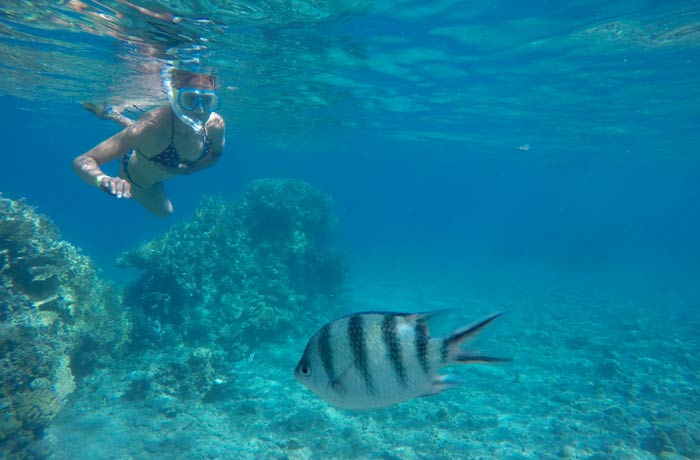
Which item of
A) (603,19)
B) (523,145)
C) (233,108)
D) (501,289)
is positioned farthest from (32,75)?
(523,145)

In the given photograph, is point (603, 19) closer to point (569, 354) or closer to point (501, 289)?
point (569, 354)

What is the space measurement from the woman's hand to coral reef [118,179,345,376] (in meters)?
7.44

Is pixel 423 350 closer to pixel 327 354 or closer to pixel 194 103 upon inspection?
pixel 327 354

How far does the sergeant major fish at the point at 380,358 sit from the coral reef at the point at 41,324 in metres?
8.36

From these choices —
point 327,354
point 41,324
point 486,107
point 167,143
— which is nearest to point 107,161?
point 167,143

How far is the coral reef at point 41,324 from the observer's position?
7.60 meters

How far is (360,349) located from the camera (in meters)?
2.21

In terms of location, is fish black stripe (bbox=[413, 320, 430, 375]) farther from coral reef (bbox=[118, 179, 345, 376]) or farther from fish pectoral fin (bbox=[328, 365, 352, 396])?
coral reef (bbox=[118, 179, 345, 376])

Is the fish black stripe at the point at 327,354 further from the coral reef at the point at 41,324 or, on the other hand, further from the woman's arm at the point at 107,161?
the coral reef at the point at 41,324

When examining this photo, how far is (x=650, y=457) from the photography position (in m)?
8.09

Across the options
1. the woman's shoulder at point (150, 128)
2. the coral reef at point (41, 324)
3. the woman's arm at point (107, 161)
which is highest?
the woman's shoulder at point (150, 128)

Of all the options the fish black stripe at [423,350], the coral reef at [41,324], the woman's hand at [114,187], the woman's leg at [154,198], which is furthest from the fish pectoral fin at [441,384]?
the coral reef at [41,324]

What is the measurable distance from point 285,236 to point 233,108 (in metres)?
12.6

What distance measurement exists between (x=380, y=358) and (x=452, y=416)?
8.65m
